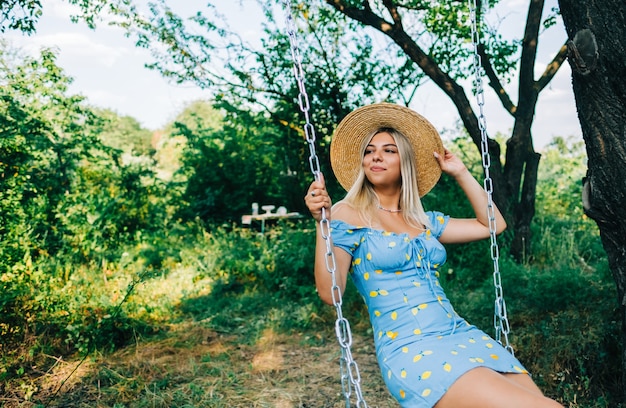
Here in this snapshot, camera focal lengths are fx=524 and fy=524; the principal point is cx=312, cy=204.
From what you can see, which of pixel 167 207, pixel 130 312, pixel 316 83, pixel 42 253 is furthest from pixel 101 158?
pixel 130 312

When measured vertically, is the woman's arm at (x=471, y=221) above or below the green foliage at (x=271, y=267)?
above

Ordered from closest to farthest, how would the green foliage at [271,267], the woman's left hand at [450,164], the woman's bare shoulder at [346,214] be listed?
the woman's bare shoulder at [346,214] < the woman's left hand at [450,164] < the green foliage at [271,267]

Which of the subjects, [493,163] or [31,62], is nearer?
[493,163]

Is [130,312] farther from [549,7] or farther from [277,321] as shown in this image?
[549,7]

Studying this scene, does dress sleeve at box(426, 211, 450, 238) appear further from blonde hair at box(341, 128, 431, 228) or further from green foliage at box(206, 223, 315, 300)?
green foliage at box(206, 223, 315, 300)

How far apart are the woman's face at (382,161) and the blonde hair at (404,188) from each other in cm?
2

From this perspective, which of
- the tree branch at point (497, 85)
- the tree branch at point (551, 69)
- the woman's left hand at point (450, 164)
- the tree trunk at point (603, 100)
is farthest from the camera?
the tree branch at point (497, 85)

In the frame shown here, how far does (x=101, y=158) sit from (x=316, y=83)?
3.34 meters

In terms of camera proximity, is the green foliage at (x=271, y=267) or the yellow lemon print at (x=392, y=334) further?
the green foliage at (x=271, y=267)

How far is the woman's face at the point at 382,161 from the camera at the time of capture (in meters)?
2.54

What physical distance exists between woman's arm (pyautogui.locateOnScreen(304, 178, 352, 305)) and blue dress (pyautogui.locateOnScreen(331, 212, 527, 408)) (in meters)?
0.07

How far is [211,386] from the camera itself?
139 inches

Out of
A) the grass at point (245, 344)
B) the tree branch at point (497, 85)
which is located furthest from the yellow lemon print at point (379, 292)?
the tree branch at point (497, 85)

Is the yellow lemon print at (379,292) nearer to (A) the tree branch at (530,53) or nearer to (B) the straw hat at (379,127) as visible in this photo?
(B) the straw hat at (379,127)
